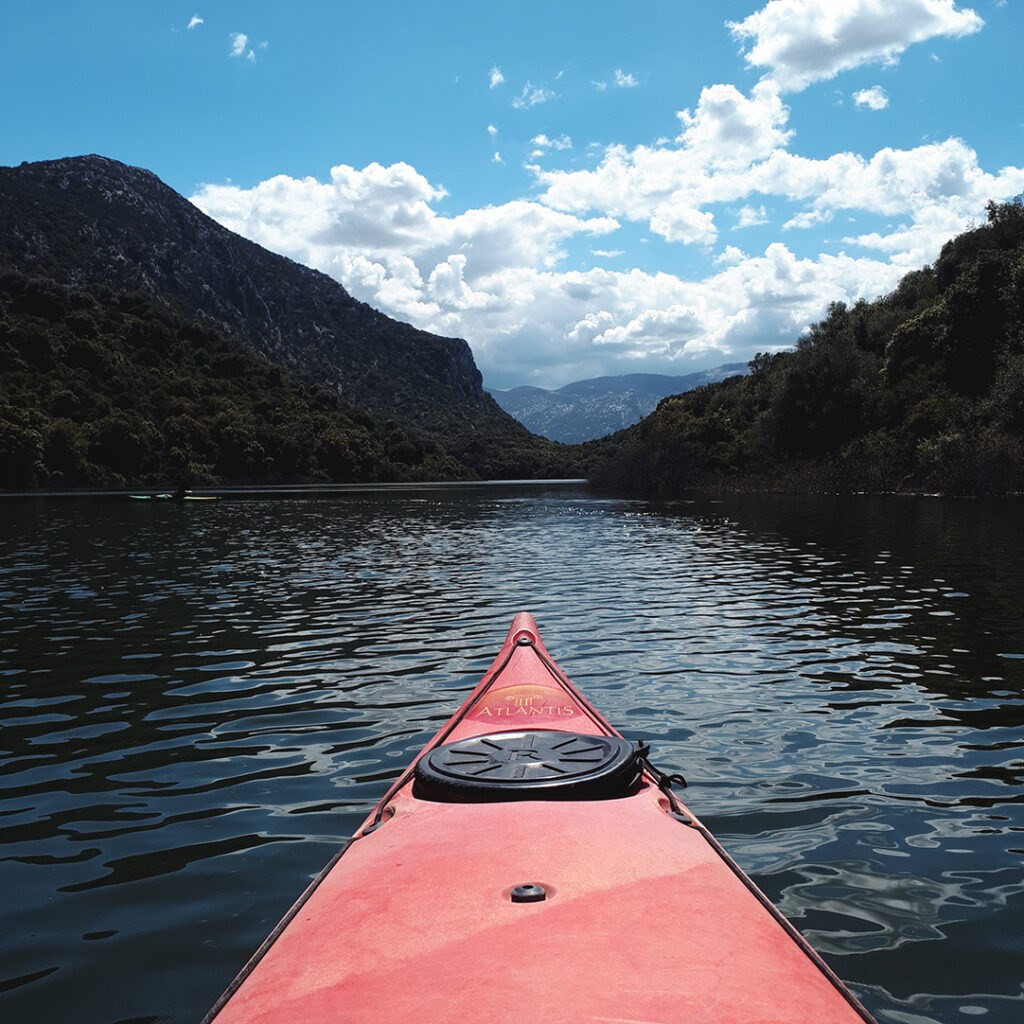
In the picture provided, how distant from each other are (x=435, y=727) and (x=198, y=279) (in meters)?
169

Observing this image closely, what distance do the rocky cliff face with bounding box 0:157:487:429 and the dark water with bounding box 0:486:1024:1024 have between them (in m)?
134

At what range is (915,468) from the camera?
6300cm

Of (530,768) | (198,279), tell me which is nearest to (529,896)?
(530,768)

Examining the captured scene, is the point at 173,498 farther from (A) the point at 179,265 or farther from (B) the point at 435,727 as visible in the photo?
(A) the point at 179,265

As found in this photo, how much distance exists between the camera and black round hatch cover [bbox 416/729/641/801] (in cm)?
440

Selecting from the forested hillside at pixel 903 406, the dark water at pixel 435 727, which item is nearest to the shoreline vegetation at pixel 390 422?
the forested hillside at pixel 903 406

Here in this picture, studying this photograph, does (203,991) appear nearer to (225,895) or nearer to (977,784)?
(225,895)

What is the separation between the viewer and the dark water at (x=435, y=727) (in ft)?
14.6

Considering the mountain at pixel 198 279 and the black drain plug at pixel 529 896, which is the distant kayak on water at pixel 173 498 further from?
the black drain plug at pixel 529 896

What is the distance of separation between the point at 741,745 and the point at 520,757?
3.77 m

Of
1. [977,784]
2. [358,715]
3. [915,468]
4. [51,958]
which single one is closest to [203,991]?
[51,958]

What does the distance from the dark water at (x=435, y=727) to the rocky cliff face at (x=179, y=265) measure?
439 ft

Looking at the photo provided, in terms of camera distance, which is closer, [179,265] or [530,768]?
[530,768]

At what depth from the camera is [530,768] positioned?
461cm
